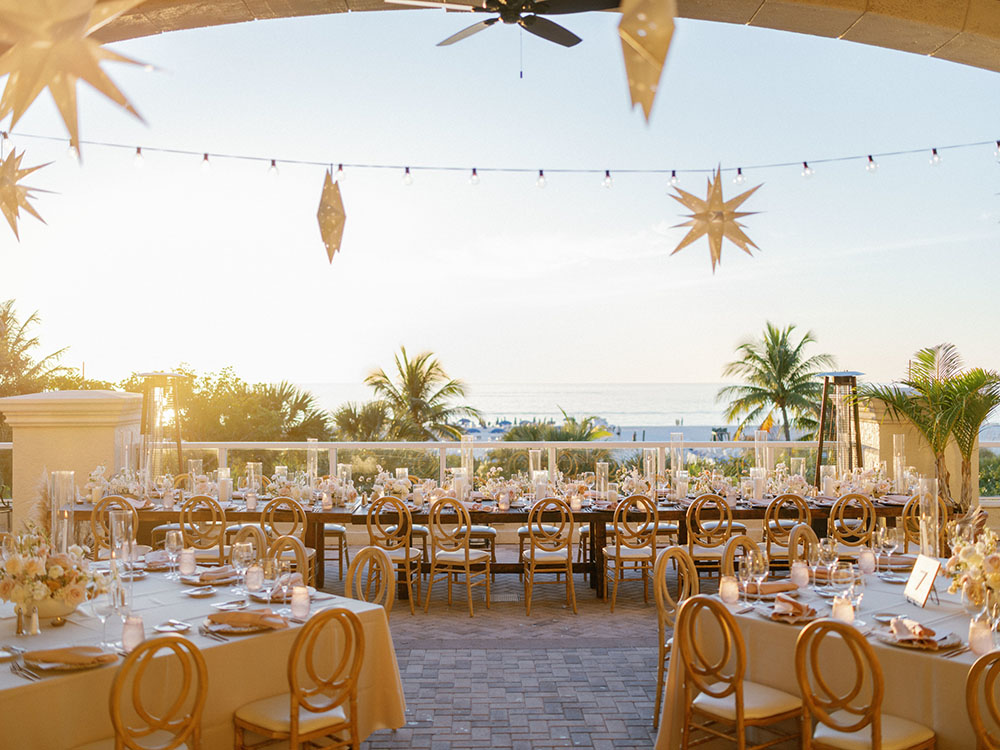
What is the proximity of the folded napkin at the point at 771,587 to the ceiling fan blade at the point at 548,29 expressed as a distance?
12.0 ft

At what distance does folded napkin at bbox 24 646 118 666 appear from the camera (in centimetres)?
316

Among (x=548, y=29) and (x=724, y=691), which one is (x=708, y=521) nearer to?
(x=724, y=691)

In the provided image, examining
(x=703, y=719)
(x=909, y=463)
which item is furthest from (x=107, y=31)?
(x=909, y=463)

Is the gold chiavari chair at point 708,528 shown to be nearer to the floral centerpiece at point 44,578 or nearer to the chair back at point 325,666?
the chair back at point 325,666

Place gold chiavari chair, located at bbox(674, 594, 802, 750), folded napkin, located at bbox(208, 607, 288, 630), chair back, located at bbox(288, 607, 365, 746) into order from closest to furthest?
chair back, located at bbox(288, 607, 365, 746) → gold chiavari chair, located at bbox(674, 594, 802, 750) → folded napkin, located at bbox(208, 607, 288, 630)

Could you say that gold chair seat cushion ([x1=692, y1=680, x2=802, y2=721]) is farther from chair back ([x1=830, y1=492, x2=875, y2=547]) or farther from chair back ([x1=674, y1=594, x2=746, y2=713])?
chair back ([x1=830, y1=492, x2=875, y2=547])

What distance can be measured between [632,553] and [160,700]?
182 inches

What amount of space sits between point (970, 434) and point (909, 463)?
28.7 inches

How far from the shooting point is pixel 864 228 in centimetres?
2203

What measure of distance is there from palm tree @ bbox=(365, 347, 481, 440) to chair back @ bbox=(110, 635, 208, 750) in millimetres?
18415

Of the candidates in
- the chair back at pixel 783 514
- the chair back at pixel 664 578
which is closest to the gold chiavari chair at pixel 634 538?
the chair back at pixel 783 514

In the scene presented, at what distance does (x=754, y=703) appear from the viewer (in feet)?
11.8

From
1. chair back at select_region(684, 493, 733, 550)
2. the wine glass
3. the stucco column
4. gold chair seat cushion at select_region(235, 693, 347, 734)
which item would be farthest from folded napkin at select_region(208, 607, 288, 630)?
the stucco column

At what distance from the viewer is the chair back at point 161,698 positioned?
9.78 ft
